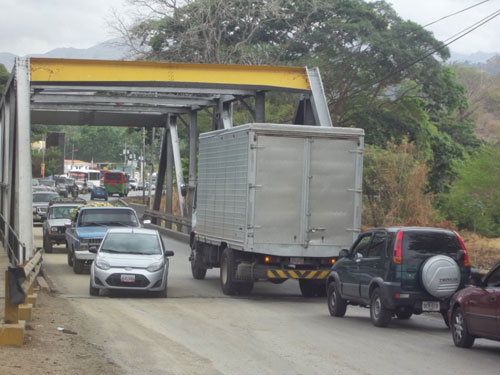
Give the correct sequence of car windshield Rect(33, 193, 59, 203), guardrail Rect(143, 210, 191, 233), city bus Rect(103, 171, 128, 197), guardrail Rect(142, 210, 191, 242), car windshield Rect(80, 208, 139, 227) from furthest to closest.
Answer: city bus Rect(103, 171, 128, 197) → car windshield Rect(33, 193, 59, 203) → guardrail Rect(142, 210, 191, 242) → guardrail Rect(143, 210, 191, 233) → car windshield Rect(80, 208, 139, 227)

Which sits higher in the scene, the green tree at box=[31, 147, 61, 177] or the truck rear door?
the green tree at box=[31, 147, 61, 177]

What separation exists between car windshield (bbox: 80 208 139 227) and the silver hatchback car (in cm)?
600

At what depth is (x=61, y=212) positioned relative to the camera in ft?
108

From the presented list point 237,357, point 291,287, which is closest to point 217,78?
point 291,287

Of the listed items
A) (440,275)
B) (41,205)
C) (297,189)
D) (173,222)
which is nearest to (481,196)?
(173,222)

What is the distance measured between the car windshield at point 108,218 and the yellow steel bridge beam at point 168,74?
13.5 ft

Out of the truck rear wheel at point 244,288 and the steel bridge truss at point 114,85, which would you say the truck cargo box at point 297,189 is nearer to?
the truck rear wheel at point 244,288

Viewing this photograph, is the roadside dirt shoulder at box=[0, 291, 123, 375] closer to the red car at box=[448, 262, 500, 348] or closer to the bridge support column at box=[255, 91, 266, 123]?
the red car at box=[448, 262, 500, 348]

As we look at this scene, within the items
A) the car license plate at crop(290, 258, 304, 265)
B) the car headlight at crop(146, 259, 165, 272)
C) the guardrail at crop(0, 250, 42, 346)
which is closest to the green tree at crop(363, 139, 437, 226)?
the car license plate at crop(290, 258, 304, 265)

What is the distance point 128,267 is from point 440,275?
754 centimetres

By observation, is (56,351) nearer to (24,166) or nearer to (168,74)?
(24,166)

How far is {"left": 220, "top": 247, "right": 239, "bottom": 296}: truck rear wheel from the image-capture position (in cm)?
1997

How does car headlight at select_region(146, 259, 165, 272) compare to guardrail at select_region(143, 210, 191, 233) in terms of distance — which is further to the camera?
guardrail at select_region(143, 210, 191, 233)

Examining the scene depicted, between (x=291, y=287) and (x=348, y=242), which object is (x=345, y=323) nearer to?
(x=348, y=242)
